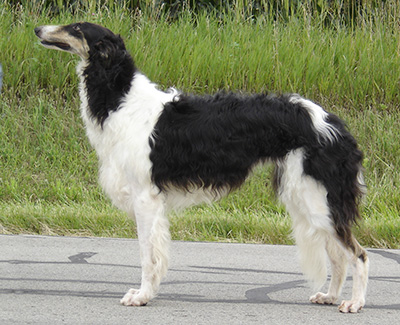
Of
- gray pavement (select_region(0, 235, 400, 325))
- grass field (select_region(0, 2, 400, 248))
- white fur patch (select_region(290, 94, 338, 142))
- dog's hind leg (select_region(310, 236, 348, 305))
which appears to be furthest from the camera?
grass field (select_region(0, 2, 400, 248))

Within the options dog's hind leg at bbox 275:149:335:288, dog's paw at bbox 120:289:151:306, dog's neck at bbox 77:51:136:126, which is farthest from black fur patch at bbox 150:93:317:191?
dog's paw at bbox 120:289:151:306

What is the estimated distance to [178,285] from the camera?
18.7 feet

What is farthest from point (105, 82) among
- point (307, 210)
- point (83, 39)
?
point (307, 210)

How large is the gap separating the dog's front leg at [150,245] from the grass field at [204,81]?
2.62 m

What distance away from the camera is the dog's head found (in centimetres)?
536

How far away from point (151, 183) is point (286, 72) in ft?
18.8

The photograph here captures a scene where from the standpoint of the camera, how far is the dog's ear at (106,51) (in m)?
5.35

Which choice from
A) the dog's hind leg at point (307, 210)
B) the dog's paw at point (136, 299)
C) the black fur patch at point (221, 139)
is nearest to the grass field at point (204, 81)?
the dog's hind leg at point (307, 210)

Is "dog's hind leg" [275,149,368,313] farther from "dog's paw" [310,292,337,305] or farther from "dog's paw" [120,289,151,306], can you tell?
"dog's paw" [120,289,151,306]

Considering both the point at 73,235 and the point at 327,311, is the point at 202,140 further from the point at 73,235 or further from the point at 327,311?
the point at 73,235

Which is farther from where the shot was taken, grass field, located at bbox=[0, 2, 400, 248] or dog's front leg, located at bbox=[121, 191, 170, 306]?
grass field, located at bbox=[0, 2, 400, 248]

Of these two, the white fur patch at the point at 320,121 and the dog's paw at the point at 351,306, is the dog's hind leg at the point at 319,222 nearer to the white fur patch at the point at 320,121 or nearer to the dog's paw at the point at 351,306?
the dog's paw at the point at 351,306

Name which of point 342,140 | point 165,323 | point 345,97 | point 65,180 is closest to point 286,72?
point 345,97

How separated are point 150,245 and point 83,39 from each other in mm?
1461
